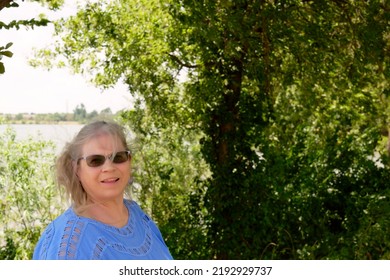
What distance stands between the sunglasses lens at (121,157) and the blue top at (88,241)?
17cm

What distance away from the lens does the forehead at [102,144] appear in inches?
73.1

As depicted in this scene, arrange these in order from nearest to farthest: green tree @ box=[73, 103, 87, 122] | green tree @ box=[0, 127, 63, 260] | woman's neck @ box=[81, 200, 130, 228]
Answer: woman's neck @ box=[81, 200, 130, 228], green tree @ box=[73, 103, 87, 122], green tree @ box=[0, 127, 63, 260]

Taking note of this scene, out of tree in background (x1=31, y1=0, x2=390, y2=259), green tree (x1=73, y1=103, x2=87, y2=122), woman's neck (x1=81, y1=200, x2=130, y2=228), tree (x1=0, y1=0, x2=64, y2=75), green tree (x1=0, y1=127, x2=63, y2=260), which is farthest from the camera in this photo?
green tree (x1=0, y1=127, x2=63, y2=260)

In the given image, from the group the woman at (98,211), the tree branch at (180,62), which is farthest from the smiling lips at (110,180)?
the tree branch at (180,62)

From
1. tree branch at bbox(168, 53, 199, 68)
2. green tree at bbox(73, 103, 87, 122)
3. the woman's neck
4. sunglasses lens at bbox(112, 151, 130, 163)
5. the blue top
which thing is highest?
tree branch at bbox(168, 53, 199, 68)

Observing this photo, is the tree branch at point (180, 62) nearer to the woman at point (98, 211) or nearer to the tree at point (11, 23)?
the tree at point (11, 23)

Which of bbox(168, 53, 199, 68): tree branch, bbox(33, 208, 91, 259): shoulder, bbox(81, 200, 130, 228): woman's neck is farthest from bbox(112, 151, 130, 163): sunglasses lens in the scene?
bbox(168, 53, 199, 68): tree branch

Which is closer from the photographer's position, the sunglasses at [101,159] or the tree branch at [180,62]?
the sunglasses at [101,159]

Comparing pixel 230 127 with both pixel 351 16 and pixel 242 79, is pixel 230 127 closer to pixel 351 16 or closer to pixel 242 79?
pixel 242 79

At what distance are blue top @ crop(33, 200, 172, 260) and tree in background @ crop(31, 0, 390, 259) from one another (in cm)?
374

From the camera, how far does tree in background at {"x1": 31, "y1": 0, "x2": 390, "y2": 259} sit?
18.9 feet

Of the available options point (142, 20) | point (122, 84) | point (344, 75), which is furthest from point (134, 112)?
point (344, 75)

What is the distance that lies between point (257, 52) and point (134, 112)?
4.66 feet

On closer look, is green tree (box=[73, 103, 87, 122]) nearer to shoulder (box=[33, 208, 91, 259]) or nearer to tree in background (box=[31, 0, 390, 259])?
tree in background (box=[31, 0, 390, 259])
